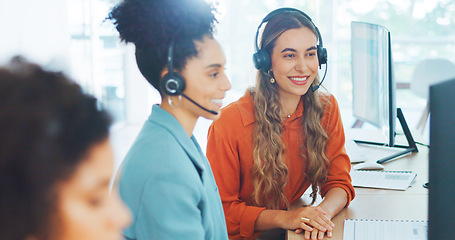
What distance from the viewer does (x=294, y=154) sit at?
1.61 meters

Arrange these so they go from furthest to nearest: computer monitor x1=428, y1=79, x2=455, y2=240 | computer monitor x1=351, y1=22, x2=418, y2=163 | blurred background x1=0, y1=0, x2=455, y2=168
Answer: blurred background x1=0, y1=0, x2=455, y2=168 → computer monitor x1=351, y1=22, x2=418, y2=163 → computer monitor x1=428, y1=79, x2=455, y2=240

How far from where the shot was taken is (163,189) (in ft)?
2.87

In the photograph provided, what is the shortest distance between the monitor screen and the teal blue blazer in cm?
107

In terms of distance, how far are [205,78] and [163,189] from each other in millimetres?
273

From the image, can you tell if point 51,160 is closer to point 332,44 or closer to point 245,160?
point 245,160

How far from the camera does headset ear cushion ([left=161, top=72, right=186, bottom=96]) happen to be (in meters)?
0.99

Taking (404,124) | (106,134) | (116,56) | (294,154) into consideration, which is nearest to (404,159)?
(404,124)

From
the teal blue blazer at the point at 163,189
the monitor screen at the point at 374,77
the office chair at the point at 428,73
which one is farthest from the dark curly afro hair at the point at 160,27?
the office chair at the point at 428,73

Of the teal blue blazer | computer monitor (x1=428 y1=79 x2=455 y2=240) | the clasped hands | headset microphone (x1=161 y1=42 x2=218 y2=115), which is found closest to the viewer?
computer monitor (x1=428 y1=79 x2=455 y2=240)

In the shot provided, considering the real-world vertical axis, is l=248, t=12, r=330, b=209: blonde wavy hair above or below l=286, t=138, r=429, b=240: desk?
above

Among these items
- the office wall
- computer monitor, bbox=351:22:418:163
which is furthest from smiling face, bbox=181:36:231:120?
the office wall

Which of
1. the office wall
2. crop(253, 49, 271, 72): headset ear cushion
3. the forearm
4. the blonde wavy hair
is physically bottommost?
the forearm

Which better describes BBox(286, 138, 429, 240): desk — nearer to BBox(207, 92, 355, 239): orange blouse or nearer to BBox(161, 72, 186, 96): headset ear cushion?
BBox(207, 92, 355, 239): orange blouse

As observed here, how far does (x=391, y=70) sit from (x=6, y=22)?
2.33 m
